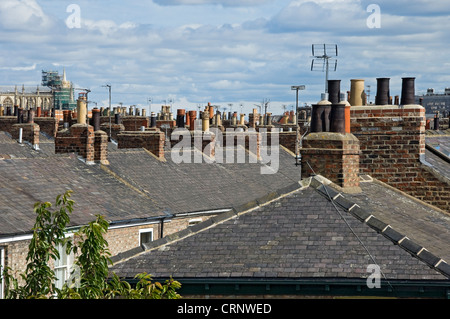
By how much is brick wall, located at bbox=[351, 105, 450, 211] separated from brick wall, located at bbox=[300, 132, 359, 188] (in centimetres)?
279

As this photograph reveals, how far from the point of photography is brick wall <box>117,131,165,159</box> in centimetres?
4019

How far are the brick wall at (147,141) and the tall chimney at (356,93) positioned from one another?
1753 centimetres

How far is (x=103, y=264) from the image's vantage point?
12.3 metres

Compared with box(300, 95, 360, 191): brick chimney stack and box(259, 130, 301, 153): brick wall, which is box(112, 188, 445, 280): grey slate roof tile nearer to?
box(300, 95, 360, 191): brick chimney stack

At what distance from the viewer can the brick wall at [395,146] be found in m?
21.2

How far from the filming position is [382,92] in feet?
75.8

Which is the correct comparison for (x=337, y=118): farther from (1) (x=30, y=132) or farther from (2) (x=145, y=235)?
(1) (x=30, y=132)

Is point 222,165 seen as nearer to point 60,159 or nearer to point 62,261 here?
point 60,159

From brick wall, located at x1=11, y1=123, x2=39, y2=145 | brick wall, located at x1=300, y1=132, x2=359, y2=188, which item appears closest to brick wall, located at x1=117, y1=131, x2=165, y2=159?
brick wall, located at x1=11, y1=123, x2=39, y2=145

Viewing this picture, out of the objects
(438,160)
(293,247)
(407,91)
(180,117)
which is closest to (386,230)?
(293,247)

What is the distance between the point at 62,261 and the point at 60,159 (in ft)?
29.2

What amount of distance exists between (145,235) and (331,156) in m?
14.1
